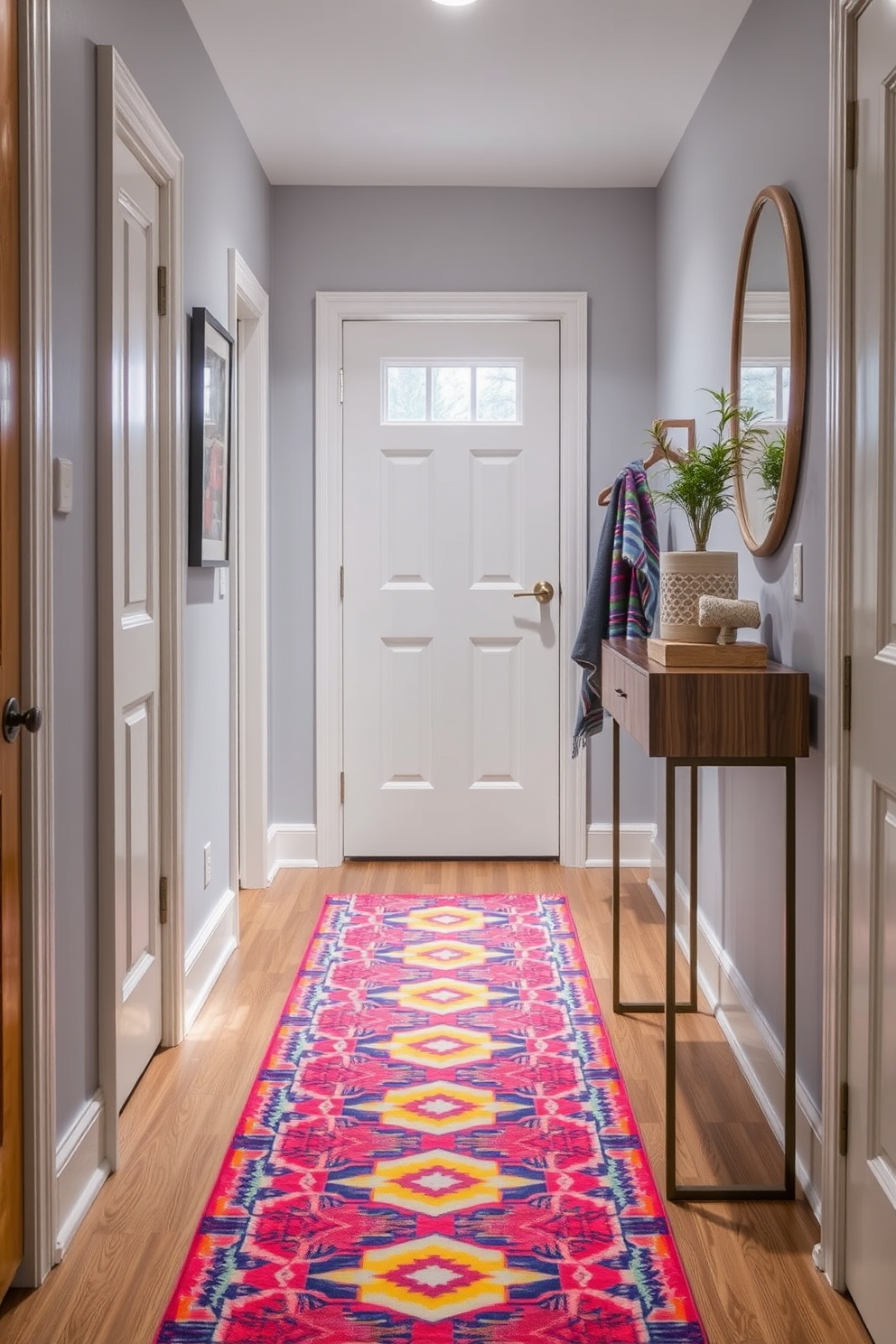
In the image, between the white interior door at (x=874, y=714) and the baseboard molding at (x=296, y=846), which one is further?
the baseboard molding at (x=296, y=846)

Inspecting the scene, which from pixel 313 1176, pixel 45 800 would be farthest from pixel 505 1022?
pixel 45 800

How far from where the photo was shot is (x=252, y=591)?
4.30 m

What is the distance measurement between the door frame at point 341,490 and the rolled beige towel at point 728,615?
2.04m

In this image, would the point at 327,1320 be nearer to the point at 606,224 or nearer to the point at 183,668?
the point at 183,668

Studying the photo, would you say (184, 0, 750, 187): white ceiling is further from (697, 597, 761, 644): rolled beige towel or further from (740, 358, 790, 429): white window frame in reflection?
(697, 597, 761, 644): rolled beige towel

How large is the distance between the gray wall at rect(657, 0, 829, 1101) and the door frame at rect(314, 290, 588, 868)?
1.87 ft

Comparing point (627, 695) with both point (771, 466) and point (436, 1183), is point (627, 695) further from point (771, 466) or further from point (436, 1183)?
point (436, 1183)

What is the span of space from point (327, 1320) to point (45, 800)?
92 cm

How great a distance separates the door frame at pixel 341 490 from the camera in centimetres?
445

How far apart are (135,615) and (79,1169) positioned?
44.4 inches

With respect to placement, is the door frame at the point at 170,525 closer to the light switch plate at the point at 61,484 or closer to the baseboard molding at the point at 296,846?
the light switch plate at the point at 61,484

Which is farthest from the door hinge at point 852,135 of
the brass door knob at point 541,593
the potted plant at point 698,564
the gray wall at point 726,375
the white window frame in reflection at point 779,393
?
the brass door knob at point 541,593

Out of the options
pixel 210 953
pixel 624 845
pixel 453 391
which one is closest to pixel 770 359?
pixel 453 391

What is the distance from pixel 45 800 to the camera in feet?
6.40
